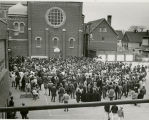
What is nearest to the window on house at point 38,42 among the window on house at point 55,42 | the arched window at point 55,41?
the arched window at point 55,41

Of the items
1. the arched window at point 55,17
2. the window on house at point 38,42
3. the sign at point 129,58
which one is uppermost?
the arched window at point 55,17

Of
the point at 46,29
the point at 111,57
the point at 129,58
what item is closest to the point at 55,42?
the point at 46,29

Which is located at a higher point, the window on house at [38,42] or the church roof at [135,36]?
the church roof at [135,36]

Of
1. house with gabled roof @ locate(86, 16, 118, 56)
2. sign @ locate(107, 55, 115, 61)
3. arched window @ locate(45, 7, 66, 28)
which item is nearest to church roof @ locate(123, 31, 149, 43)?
house with gabled roof @ locate(86, 16, 118, 56)

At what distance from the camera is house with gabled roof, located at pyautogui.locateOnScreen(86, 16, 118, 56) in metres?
46.2

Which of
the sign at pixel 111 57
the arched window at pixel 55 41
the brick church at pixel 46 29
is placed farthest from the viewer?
the sign at pixel 111 57

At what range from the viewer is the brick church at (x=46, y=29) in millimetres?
40312

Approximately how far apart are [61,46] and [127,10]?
14038 millimetres

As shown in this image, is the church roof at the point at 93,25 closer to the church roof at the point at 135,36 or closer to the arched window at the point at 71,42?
the arched window at the point at 71,42

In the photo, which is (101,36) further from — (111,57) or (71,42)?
(71,42)

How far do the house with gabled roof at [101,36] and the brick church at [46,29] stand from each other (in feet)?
18.6

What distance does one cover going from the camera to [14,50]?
4025 centimetres

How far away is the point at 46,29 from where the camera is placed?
40.7 m

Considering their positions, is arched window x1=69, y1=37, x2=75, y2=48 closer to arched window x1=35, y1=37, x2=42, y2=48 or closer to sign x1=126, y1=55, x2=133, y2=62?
arched window x1=35, y1=37, x2=42, y2=48
